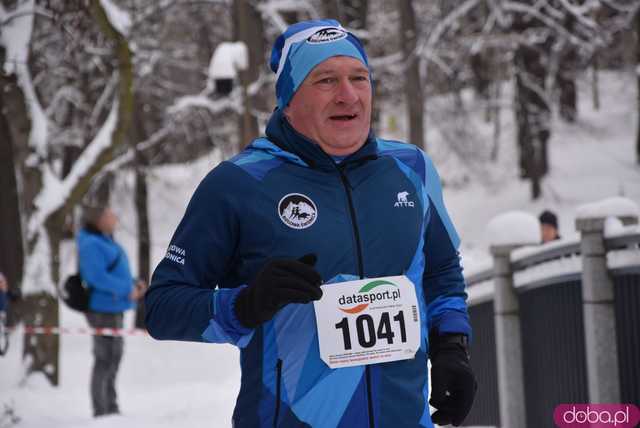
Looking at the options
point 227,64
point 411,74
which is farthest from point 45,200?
point 411,74

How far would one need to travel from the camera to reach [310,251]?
284 cm

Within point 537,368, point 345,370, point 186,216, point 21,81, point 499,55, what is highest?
point 499,55

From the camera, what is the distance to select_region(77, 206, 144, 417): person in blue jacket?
9.54 m

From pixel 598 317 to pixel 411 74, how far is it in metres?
12.0

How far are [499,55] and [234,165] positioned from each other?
24.2 m

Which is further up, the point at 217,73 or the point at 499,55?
the point at 499,55

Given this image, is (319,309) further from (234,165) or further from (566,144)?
(566,144)

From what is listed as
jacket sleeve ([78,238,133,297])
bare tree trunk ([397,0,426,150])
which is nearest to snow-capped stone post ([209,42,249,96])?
bare tree trunk ([397,0,426,150])

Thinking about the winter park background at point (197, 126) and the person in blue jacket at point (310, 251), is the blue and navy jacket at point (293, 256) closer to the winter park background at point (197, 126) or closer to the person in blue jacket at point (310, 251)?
the person in blue jacket at point (310, 251)

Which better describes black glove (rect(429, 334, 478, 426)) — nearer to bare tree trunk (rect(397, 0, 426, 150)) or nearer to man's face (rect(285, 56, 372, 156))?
man's face (rect(285, 56, 372, 156))

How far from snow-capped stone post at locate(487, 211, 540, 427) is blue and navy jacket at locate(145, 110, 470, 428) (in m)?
5.17

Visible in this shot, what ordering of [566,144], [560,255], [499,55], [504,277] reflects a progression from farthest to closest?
[566,144], [499,55], [504,277], [560,255]

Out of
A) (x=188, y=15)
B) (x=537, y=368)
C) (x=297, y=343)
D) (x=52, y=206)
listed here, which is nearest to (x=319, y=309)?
(x=297, y=343)

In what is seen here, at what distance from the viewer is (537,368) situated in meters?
7.63
